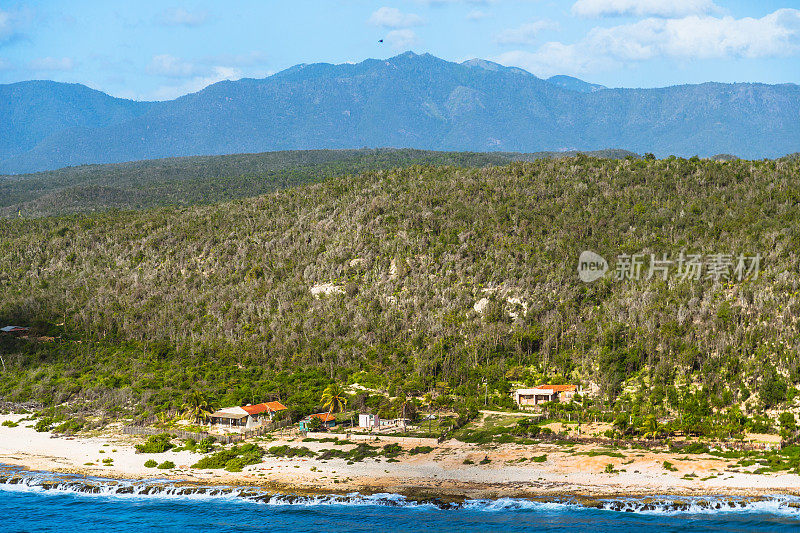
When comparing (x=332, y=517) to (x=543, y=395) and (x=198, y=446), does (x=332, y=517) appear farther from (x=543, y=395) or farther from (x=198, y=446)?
(x=543, y=395)

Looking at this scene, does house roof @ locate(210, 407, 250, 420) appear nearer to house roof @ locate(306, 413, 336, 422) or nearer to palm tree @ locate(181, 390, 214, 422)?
palm tree @ locate(181, 390, 214, 422)

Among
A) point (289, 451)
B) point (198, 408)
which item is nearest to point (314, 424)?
point (289, 451)

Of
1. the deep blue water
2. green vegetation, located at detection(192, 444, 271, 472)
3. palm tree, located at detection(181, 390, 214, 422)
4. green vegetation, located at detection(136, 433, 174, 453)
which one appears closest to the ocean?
the deep blue water

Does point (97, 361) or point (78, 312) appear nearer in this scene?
point (97, 361)

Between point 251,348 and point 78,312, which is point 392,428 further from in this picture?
point 78,312

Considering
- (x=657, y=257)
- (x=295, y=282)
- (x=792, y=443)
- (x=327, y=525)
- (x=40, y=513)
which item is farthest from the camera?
(x=295, y=282)

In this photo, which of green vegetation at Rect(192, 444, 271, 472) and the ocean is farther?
green vegetation at Rect(192, 444, 271, 472)

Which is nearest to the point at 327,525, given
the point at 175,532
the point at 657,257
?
the point at 175,532

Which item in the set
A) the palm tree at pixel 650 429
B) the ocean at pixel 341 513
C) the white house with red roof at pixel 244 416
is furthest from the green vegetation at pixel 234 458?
the palm tree at pixel 650 429
